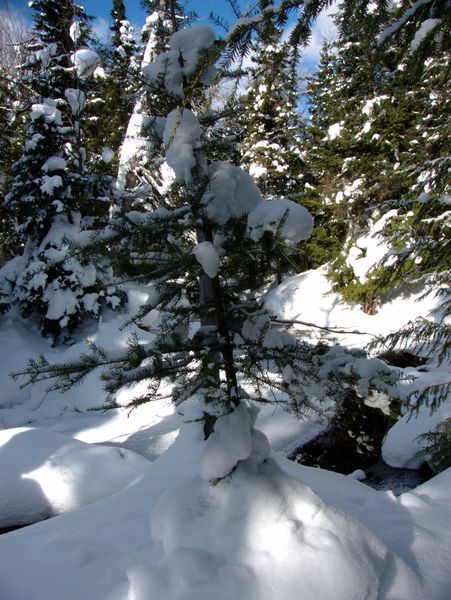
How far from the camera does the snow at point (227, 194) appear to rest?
226 cm

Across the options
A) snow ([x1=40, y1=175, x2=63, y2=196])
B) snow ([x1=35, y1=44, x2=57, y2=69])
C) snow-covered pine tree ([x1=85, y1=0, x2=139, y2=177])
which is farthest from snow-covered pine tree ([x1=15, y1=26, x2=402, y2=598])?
snow ([x1=35, y1=44, x2=57, y2=69])

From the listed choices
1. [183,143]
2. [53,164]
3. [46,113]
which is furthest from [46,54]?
[183,143]

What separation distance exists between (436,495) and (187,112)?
12.0 feet

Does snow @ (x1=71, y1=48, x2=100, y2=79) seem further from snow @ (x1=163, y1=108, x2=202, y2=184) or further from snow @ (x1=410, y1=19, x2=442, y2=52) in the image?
snow @ (x1=410, y1=19, x2=442, y2=52)

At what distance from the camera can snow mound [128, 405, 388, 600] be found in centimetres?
194

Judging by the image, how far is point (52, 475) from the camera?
5.07 m

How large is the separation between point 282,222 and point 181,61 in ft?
3.97

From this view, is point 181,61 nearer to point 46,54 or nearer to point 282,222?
point 282,222

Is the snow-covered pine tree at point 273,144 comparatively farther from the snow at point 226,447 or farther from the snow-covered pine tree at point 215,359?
the snow at point 226,447

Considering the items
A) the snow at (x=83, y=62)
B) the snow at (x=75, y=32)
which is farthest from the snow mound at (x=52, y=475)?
the snow at (x=75, y=32)

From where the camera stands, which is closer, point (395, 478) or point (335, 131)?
point (395, 478)

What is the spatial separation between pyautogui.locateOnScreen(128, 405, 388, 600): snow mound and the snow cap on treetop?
200cm

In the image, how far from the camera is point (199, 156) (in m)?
2.41

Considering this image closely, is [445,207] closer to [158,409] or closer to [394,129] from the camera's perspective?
[158,409]
